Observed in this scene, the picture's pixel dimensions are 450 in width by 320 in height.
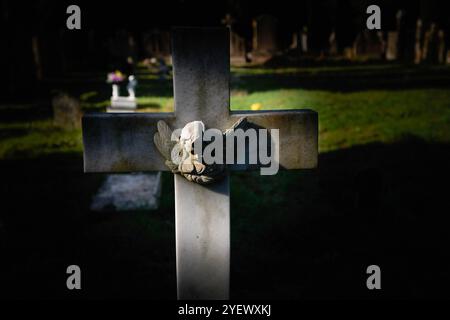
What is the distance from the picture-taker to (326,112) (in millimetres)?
10117

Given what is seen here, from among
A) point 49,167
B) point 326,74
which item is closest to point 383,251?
point 49,167

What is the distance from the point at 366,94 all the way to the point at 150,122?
35.8 feet

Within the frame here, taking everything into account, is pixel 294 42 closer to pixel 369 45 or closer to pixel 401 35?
pixel 369 45

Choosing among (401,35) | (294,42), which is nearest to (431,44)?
(401,35)

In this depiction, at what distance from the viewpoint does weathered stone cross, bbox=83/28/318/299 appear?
229cm

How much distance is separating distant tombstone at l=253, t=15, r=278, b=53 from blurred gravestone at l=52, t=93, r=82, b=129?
16.4 metres

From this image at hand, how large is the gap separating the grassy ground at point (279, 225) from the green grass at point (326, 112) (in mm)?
67

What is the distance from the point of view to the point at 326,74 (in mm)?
17312

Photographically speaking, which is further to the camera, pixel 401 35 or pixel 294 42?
pixel 294 42

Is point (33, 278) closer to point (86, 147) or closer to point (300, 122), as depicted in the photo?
point (86, 147)

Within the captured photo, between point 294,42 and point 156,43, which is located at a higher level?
point 156,43

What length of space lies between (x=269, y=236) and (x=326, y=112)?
6015 millimetres

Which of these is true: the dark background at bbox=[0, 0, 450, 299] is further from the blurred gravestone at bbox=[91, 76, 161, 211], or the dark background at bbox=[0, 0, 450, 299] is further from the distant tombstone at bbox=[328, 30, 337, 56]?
the distant tombstone at bbox=[328, 30, 337, 56]

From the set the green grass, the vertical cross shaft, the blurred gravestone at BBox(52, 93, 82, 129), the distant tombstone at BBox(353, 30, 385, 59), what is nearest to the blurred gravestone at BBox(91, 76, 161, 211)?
the green grass
